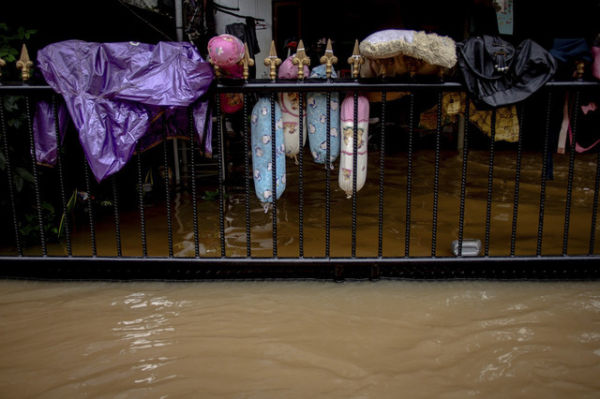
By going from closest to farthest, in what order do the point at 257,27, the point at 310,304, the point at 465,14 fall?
the point at 310,304 → the point at 465,14 → the point at 257,27

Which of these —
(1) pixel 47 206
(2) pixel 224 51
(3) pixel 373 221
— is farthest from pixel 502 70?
→ (1) pixel 47 206

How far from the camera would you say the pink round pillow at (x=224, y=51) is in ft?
9.54

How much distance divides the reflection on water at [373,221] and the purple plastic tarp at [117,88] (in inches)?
47.5

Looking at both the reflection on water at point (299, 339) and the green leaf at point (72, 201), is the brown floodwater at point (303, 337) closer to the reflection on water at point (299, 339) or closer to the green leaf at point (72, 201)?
the reflection on water at point (299, 339)

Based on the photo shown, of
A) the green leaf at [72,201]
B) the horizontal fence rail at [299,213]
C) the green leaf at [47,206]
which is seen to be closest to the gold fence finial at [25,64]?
the horizontal fence rail at [299,213]

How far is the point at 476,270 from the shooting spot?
126 inches

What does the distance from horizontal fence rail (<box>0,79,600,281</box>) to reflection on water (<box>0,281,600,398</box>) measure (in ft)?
0.51

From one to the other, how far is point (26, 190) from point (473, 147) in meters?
10.4

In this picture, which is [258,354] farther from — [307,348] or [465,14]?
[465,14]

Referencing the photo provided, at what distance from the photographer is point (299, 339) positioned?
2.48 m

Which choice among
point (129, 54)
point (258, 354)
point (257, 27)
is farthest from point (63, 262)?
point (257, 27)

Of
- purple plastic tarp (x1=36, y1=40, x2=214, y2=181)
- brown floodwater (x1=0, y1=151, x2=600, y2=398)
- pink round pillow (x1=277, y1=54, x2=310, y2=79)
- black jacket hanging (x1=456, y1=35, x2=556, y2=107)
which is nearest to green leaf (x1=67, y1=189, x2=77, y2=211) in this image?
brown floodwater (x1=0, y1=151, x2=600, y2=398)

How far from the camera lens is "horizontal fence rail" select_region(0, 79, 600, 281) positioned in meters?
3.10

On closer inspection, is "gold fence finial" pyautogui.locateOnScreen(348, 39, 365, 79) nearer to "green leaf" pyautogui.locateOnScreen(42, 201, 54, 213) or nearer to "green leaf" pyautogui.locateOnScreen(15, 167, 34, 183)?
"green leaf" pyautogui.locateOnScreen(15, 167, 34, 183)
